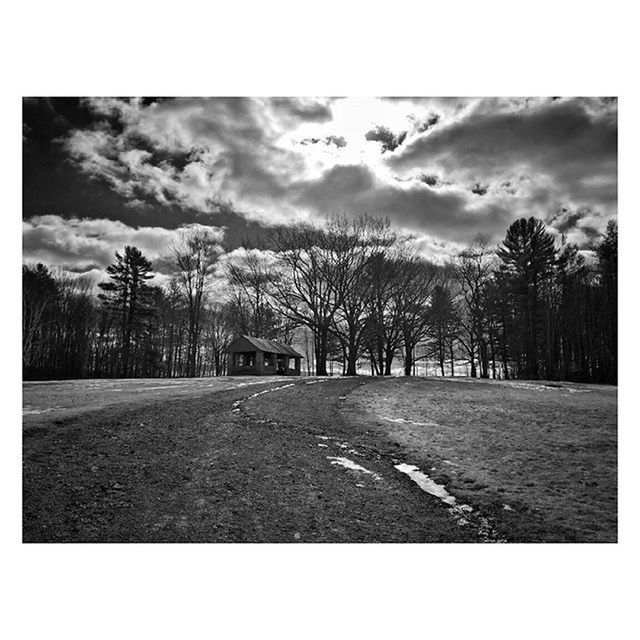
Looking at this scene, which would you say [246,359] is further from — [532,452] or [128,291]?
[532,452]

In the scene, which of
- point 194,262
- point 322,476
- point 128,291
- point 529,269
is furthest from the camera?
point 529,269

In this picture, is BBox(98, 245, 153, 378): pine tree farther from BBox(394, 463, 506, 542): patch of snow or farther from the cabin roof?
the cabin roof

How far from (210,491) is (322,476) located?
3.24 ft

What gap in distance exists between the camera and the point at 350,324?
8781mm

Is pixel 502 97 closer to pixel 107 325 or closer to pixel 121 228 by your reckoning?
pixel 121 228

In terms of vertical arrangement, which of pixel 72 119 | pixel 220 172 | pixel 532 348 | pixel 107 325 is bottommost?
pixel 532 348

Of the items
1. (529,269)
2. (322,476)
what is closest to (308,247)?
(529,269)

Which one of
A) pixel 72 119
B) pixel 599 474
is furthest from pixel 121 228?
pixel 599 474

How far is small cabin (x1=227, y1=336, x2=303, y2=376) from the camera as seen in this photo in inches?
600

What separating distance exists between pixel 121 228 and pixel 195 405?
3.21 m

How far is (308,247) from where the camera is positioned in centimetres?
577

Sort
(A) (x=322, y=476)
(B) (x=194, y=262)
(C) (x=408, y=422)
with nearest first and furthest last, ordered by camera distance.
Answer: (A) (x=322, y=476)
(B) (x=194, y=262)
(C) (x=408, y=422)

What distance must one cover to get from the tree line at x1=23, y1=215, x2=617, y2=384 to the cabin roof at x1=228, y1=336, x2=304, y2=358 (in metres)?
5.67

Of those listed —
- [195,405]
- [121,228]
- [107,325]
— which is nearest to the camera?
[121,228]
